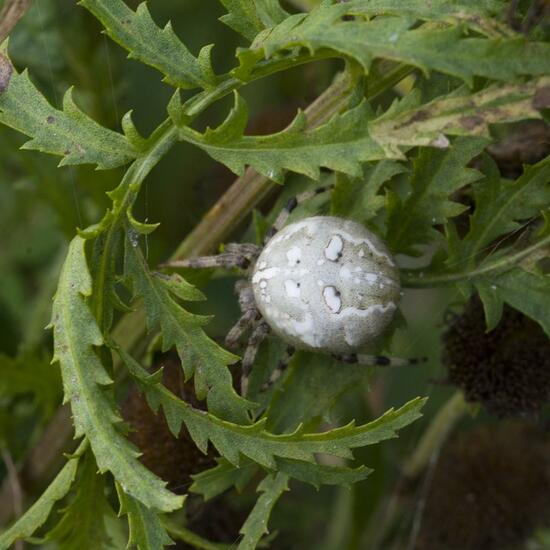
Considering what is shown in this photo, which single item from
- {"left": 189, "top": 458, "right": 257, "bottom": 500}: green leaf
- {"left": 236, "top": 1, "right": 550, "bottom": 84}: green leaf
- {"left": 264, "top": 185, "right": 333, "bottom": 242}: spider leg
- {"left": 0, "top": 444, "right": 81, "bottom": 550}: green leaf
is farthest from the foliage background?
{"left": 236, "top": 1, "right": 550, "bottom": 84}: green leaf

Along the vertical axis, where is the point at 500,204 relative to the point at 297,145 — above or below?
below

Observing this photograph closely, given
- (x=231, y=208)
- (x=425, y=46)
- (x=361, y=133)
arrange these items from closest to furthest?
(x=425, y=46) → (x=361, y=133) → (x=231, y=208)

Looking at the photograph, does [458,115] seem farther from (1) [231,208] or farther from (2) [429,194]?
(1) [231,208]

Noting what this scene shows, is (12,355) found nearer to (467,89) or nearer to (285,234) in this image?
(285,234)

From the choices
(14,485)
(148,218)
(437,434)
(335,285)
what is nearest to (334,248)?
(335,285)

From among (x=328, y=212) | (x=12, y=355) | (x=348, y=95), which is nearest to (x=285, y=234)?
(x=328, y=212)

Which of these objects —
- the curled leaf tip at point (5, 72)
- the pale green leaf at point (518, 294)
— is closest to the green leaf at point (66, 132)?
the curled leaf tip at point (5, 72)
